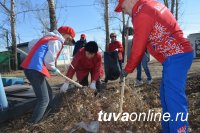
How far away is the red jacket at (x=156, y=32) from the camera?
3344 millimetres

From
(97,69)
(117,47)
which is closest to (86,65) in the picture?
(97,69)

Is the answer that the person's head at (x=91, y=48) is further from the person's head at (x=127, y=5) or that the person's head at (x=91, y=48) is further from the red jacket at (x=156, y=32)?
the red jacket at (x=156, y=32)

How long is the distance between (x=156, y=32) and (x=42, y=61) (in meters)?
1.80

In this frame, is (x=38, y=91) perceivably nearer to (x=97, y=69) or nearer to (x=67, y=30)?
(x=67, y=30)

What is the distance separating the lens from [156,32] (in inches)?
134

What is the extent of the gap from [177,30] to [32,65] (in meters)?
2.04

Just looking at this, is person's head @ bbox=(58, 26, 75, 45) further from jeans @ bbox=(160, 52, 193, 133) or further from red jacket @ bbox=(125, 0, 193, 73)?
jeans @ bbox=(160, 52, 193, 133)

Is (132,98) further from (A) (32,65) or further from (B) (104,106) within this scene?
(A) (32,65)

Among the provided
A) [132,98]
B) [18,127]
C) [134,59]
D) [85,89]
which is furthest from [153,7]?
[18,127]

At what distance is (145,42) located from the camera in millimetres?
3395

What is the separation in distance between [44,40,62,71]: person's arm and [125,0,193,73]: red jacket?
4.52 ft

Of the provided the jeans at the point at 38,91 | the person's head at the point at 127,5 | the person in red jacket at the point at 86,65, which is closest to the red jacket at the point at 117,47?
the person in red jacket at the point at 86,65

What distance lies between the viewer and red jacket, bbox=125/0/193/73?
3.34 metres

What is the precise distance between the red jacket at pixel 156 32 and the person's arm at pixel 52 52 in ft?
4.52
